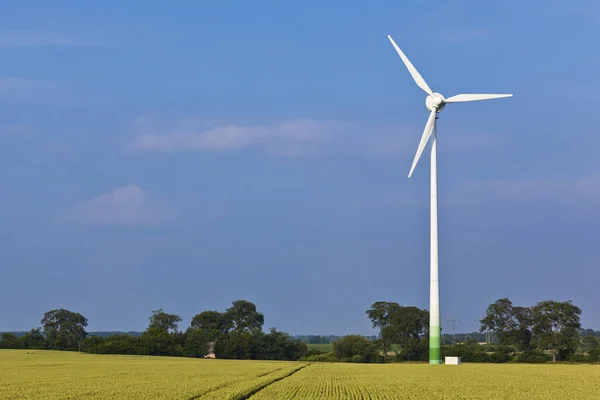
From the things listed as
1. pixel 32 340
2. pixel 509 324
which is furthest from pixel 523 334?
pixel 32 340

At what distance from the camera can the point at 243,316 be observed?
163875 mm

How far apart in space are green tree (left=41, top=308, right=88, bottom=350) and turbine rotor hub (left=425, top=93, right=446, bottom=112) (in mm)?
110309

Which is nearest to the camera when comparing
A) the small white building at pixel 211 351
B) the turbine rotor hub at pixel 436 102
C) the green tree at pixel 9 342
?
the turbine rotor hub at pixel 436 102

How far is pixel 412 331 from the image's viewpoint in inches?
5748

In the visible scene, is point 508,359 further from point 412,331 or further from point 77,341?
point 77,341

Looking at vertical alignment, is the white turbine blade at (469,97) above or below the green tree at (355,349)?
above

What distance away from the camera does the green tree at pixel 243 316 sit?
536 feet

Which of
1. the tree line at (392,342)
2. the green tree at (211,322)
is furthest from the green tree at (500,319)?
the green tree at (211,322)

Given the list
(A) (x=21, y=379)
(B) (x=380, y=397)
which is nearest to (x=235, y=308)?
(A) (x=21, y=379)

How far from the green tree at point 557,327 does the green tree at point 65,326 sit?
9569 cm

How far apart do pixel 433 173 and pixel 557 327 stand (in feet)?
203

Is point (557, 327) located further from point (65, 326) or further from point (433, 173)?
point (65, 326)

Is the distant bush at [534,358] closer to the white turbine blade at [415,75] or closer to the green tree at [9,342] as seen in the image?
the white turbine blade at [415,75]

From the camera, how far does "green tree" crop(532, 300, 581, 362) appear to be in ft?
415
